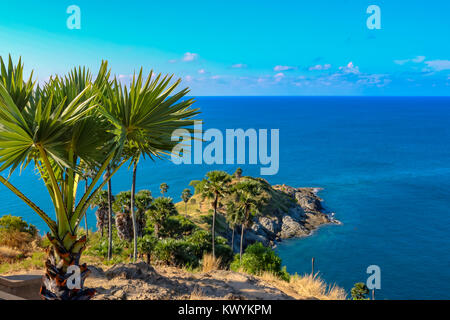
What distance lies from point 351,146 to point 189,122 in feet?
548

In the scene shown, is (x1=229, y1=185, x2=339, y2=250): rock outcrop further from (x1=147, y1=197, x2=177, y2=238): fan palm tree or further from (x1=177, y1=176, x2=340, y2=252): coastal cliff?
(x1=147, y1=197, x2=177, y2=238): fan palm tree

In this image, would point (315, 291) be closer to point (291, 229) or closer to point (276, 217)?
point (291, 229)

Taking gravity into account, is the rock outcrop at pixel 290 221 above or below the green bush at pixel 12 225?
below

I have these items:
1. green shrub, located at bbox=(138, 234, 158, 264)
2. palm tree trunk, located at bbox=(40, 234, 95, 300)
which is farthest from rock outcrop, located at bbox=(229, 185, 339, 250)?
palm tree trunk, located at bbox=(40, 234, 95, 300)

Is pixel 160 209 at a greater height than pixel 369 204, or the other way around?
pixel 160 209

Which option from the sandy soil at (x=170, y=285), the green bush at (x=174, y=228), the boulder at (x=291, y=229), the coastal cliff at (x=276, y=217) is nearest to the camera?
the sandy soil at (x=170, y=285)

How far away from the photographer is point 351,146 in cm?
16000

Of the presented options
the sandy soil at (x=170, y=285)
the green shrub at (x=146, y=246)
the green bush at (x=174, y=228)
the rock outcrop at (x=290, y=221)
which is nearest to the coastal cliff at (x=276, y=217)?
the rock outcrop at (x=290, y=221)

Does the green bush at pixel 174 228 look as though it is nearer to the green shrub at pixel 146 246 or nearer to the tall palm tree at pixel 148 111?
the green shrub at pixel 146 246

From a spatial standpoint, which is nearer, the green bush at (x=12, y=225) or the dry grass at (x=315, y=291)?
the dry grass at (x=315, y=291)

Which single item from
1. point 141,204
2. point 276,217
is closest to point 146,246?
point 141,204

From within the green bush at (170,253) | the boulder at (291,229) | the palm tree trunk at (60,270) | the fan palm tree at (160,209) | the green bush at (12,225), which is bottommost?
the boulder at (291,229)

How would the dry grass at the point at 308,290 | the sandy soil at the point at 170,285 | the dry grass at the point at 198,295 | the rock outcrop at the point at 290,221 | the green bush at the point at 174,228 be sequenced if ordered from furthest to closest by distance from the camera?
the rock outcrop at the point at 290,221 → the green bush at the point at 174,228 → the dry grass at the point at 308,290 → the dry grass at the point at 198,295 → the sandy soil at the point at 170,285
